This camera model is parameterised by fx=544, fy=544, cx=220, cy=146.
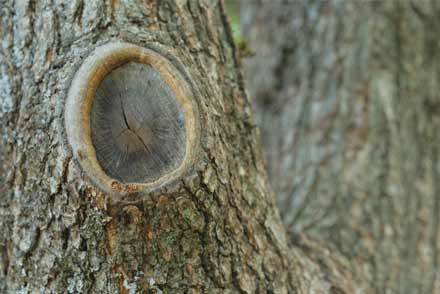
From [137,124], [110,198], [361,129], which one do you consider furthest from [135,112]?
[361,129]

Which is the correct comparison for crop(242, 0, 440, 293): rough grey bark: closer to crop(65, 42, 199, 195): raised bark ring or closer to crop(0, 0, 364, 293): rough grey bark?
crop(0, 0, 364, 293): rough grey bark

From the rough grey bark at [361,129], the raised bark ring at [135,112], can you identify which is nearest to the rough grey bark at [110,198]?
the raised bark ring at [135,112]

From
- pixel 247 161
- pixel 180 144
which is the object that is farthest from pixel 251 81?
pixel 180 144

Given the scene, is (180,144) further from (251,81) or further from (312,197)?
(251,81)

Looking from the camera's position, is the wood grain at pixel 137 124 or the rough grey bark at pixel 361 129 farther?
the rough grey bark at pixel 361 129

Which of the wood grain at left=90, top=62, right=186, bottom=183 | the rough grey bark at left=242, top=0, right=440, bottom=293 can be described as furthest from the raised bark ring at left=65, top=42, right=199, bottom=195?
the rough grey bark at left=242, top=0, right=440, bottom=293

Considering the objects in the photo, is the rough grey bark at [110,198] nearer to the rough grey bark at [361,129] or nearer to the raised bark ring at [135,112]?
the raised bark ring at [135,112]
